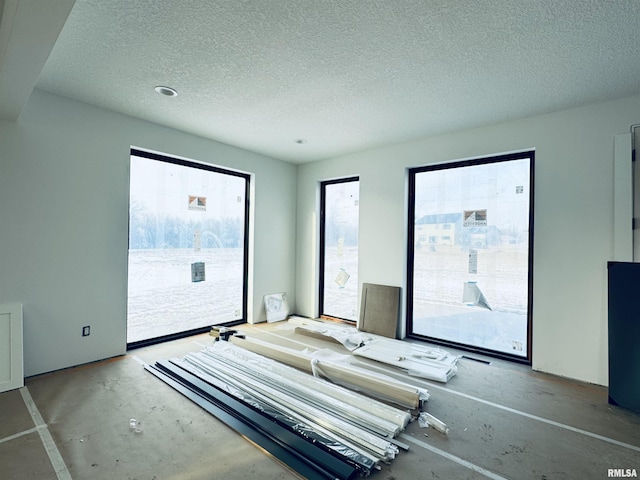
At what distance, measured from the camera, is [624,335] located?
2807 millimetres

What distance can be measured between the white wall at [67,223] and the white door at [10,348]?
143 mm

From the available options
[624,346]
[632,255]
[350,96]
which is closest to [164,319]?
[350,96]

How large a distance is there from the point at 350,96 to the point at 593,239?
2.85 meters

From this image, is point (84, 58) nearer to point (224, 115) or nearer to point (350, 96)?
point (224, 115)

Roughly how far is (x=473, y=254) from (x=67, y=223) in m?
4.71

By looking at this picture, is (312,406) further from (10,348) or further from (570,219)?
(570,219)

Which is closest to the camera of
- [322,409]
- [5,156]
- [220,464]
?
[220,464]

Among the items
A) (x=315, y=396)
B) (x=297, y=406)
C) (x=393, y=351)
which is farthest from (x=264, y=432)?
(x=393, y=351)

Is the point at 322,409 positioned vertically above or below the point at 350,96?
below

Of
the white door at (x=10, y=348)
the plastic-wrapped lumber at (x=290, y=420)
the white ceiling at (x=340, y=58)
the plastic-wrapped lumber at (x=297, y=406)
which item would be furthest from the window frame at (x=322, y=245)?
the white door at (x=10, y=348)

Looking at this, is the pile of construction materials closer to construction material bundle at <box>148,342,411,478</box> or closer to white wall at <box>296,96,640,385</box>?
construction material bundle at <box>148,342,411,478</box>

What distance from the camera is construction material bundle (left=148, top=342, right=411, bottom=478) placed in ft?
6.88

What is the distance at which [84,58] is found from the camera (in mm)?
2582

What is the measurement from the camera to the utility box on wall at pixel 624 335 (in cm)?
271
